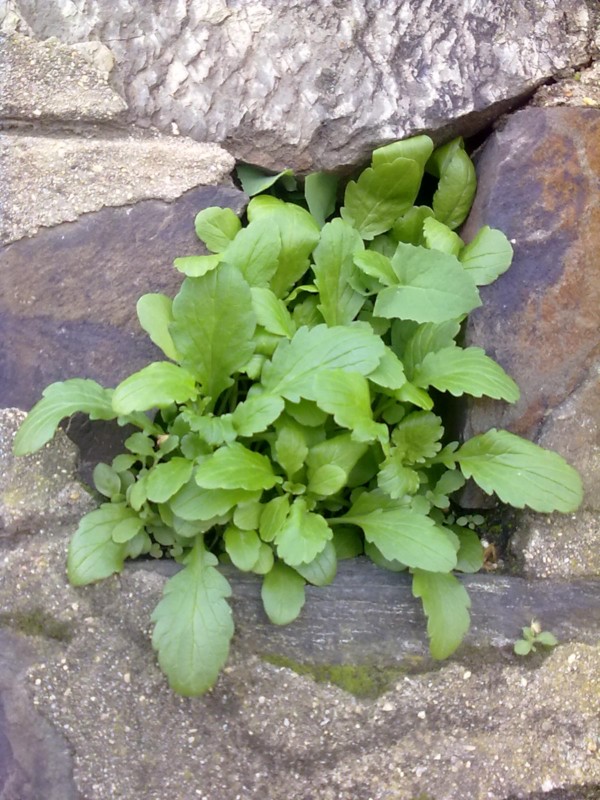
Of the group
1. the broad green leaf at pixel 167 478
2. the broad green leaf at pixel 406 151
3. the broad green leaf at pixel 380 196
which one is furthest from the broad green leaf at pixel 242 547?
the broad green leaf at pixel 406 151

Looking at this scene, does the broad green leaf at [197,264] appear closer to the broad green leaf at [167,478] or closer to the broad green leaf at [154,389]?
the broad green leaf at [154,389]

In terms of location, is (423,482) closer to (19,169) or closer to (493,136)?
(493,136)

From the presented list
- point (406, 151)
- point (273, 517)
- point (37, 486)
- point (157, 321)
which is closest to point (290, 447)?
point (273, 517)

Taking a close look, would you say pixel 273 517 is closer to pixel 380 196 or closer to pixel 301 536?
pixel 301 536

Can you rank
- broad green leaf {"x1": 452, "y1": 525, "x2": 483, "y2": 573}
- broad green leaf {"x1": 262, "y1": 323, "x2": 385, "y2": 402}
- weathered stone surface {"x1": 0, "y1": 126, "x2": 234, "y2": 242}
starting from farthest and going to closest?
1. weathered stone surface {"x1": 0, "y1": 126, "x2": 234, "y2": 242}
2. broad green leaf {"x1": 452, "y1": 525, "x2": 483, "y2": 573}
3. broad green leaf {"x1": 262, "y1": 323, "x2": 385, "y2": 402}

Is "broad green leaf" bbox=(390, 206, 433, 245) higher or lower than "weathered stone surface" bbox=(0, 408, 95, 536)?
higher

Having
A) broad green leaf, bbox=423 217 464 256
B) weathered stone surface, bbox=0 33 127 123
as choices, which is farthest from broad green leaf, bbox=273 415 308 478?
weathered stone surface, bbox=0 33 127 123

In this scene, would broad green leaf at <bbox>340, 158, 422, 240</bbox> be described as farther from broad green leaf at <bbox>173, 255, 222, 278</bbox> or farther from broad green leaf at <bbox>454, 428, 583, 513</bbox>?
broad green leaf at <bbox>454, 428, 583, 513</bbox>
